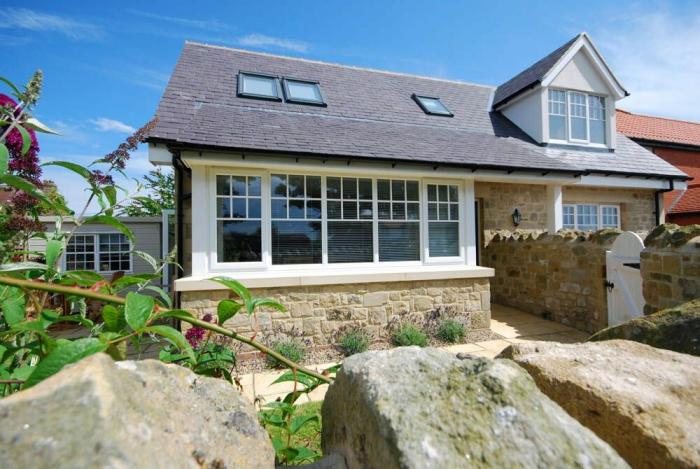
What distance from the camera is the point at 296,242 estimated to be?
6.37m

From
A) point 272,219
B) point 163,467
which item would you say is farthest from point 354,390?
point 272,219

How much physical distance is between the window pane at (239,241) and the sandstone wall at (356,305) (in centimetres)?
65

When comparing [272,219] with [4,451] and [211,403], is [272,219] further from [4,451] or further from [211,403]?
[4,451]

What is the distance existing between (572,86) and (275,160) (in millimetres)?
9729

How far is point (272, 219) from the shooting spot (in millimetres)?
6203

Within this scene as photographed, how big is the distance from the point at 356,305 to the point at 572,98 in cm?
963

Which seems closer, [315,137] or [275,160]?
[275,160]

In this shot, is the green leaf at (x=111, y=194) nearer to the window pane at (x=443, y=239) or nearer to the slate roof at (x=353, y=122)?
the slate roof at (x=353, y=122)

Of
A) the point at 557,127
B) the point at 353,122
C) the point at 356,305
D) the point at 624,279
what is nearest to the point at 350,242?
the point at 356,305

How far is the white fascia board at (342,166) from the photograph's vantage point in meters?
5.71

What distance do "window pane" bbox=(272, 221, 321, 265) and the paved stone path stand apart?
1917mm

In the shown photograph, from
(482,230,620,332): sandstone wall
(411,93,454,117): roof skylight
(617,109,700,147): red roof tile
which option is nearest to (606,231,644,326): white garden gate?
(482,230,620,332): sandstone wall

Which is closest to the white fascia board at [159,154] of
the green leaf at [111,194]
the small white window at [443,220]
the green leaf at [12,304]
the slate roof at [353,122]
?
the slate roof at [353,122]

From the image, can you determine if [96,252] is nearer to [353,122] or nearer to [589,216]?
[353,122]
